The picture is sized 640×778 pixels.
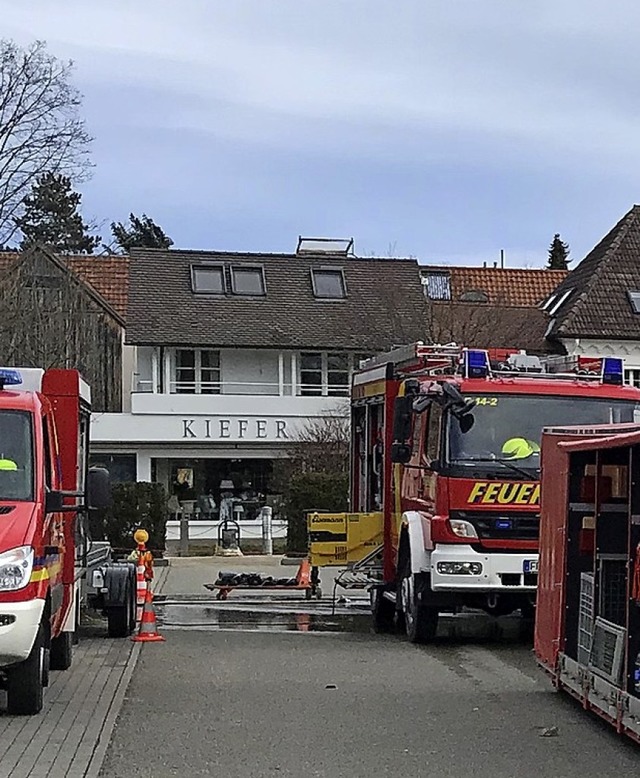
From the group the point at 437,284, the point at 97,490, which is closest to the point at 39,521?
the point at 97,490

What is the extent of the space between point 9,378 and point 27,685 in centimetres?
288

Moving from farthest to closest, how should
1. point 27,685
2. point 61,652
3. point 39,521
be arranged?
point 61,652
point 39,521
point 27,685

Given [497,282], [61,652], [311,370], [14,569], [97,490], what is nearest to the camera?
[14,569]

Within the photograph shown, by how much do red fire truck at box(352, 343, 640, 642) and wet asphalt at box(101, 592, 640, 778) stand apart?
714mm

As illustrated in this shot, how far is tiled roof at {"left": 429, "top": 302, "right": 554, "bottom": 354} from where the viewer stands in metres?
37.8

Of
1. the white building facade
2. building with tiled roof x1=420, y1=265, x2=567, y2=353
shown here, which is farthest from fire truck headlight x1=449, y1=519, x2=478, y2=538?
the white building facade

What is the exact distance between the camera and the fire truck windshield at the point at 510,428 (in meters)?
15.3

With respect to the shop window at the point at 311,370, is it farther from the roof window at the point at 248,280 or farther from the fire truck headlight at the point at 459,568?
the fire truck headlight at the point at 459,568

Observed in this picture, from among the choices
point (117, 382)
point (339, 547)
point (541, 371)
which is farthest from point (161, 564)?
point (117, 382)

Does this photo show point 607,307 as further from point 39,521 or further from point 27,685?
point 27,685

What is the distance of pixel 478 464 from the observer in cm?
1526

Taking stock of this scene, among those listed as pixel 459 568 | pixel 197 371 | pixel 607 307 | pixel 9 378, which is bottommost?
pixel 459 568

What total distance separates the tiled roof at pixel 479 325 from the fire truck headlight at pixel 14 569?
88.1 ft

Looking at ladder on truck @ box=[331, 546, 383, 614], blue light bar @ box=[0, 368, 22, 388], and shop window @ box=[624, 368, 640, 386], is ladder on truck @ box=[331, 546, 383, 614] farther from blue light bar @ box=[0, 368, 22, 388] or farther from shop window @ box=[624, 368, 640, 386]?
shop window @ box=[624, 368, 640, 386]
